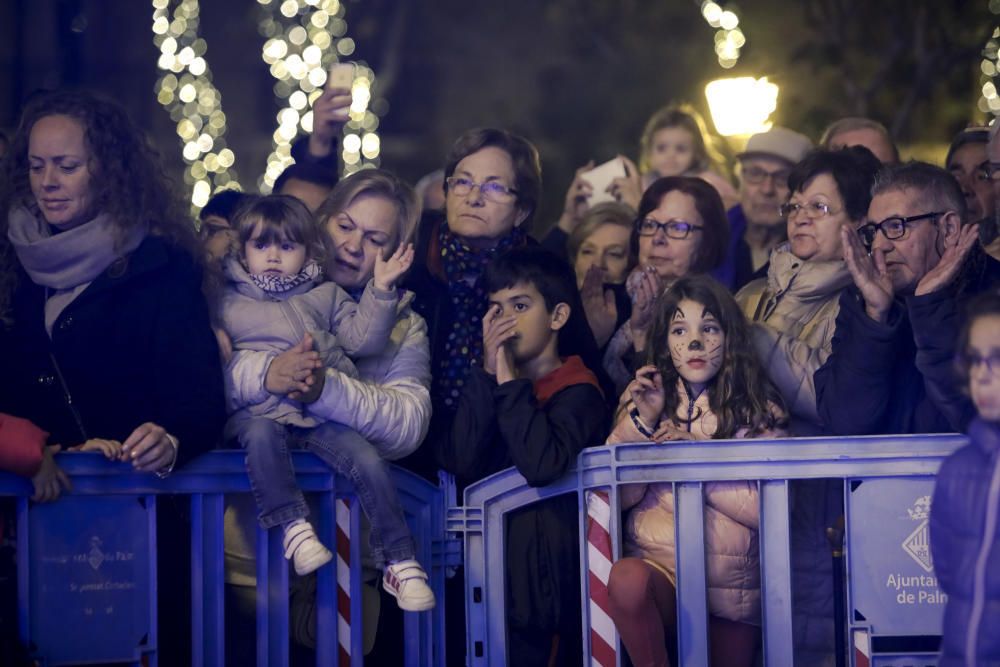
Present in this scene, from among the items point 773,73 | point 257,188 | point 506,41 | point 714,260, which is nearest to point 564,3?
point 506,41

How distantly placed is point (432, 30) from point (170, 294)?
8.05 m

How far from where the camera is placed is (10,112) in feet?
24.7

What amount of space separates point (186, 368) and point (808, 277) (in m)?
1.95

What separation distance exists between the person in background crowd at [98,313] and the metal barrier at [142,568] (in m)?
0.11

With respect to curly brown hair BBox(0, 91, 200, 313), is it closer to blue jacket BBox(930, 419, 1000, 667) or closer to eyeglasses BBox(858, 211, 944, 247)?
eyeglasses BBox(858, 211, 944, 247)

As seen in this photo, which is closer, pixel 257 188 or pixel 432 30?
pixel 257 188

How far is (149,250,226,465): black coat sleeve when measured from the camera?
4.38m

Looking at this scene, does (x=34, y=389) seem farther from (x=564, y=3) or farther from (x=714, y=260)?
(x=564, y=3)

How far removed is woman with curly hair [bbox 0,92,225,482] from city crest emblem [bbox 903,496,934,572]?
1967mm

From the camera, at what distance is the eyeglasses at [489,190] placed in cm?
516

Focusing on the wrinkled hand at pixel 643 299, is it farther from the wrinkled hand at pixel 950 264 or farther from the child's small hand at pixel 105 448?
the child's small hand at pixel 105 448

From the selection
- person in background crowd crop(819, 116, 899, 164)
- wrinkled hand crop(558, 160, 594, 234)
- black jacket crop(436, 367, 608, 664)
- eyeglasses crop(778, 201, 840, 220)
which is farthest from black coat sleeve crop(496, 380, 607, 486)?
wrinkled hand crop(558, 160, 594, 234)

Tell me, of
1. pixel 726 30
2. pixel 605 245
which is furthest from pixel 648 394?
pixel 726 30

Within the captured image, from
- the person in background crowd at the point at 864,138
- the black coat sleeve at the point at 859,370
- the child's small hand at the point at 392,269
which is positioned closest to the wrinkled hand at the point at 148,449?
the child's small hand at the point at 392,269
